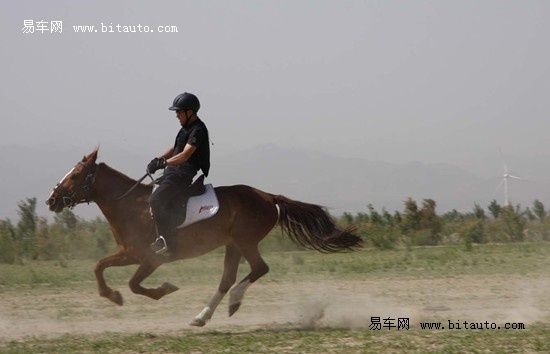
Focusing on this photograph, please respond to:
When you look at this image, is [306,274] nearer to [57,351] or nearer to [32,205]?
[57,351]

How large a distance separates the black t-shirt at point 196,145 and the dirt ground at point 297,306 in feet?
6.35

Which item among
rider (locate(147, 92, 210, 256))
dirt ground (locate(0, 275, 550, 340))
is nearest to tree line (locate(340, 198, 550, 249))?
dirt ground (locate(0, 275, 550, 340))

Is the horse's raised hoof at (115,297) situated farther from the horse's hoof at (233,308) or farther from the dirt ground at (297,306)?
the horse's hoof at (233,308)

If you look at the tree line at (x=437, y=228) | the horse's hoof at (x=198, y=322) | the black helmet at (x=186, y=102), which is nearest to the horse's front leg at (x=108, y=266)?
the horse's hoof at (x=198, y=322)

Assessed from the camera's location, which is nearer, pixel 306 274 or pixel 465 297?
pixel 465 297

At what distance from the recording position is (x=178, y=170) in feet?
36.2

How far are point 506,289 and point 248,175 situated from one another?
542ft

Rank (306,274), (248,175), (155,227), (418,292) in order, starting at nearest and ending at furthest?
(155,227) < (418,292) < (306,274) < (248,175)

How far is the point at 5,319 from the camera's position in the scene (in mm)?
12008

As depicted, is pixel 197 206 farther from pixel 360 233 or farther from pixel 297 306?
pixel 360 233

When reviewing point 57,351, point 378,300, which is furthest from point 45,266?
point 57,351

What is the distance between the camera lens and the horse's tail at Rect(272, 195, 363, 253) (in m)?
12.0

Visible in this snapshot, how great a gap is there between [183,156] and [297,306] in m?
A: 2.67

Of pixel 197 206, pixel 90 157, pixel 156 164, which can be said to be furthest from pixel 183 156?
pixel 90 157
